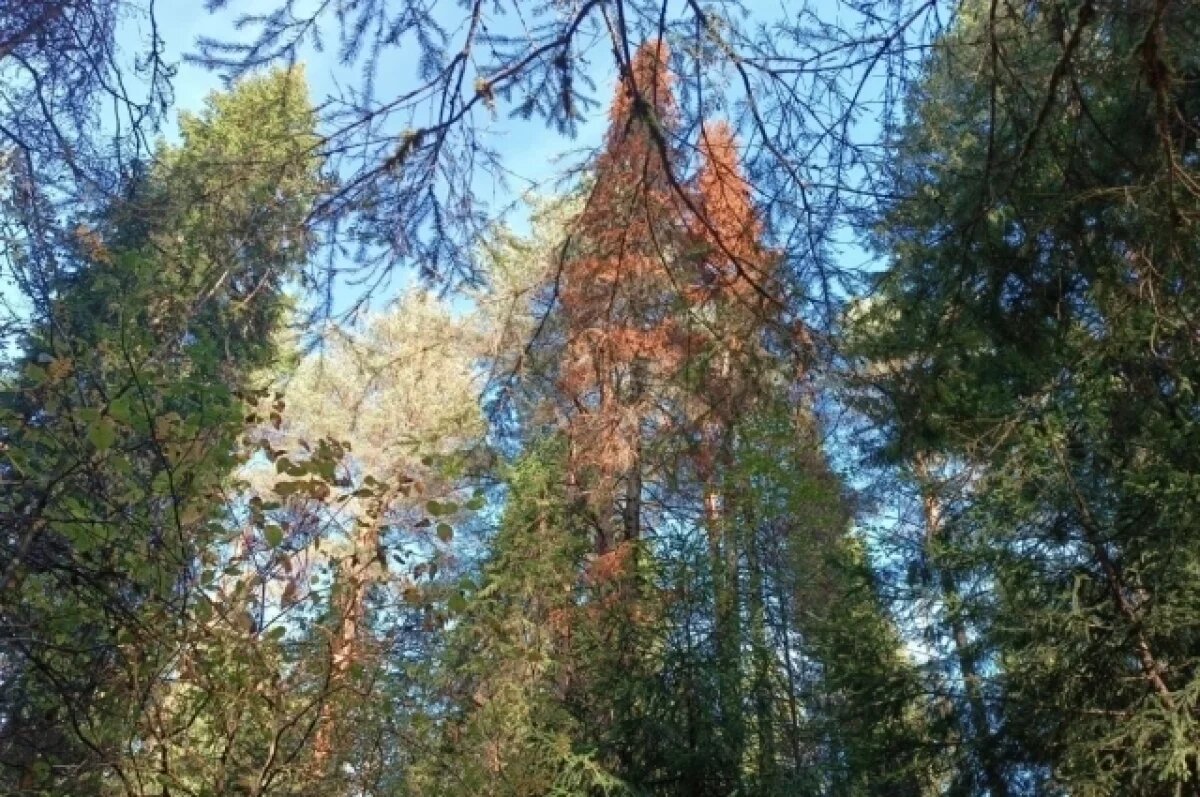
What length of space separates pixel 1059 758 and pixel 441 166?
5.06 metres

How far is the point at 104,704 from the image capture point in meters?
2.82

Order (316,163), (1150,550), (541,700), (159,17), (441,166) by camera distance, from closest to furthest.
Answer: (159,17), (316,163), (441,166), (1150,550), (541,700)

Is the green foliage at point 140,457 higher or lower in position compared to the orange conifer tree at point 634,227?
lower

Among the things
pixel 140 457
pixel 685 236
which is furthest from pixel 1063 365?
pixel 140 457

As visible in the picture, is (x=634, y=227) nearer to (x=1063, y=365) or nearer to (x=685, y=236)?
(x=685, y=236)

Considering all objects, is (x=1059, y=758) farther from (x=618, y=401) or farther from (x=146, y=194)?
(x=146, y=194)

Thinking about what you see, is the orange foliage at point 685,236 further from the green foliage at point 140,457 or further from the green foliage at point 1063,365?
the green foliage at point 140,457

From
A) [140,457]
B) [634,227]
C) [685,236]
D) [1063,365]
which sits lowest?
[140,457]

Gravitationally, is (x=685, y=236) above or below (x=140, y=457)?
above

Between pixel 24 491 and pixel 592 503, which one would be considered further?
pixel 592 503

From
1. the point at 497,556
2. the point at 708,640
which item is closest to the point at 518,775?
the point at 708,640

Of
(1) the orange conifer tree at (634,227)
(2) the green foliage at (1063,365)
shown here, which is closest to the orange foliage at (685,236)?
(1) the orange conifer tree at (634,227)

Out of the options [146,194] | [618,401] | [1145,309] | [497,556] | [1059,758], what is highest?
[618,401]

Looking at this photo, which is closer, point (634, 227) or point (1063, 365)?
point (634, 227)
